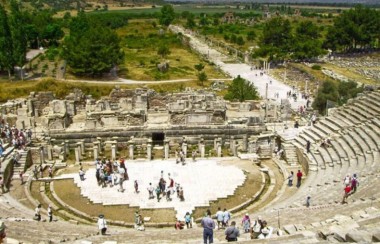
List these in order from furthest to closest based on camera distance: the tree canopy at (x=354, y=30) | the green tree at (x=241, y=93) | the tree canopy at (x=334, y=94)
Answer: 1. the tree canopy at (x=354, y=30)
2. the green tree at (x=241, y=93)
3. the tree canopy at (x=334, y=94)

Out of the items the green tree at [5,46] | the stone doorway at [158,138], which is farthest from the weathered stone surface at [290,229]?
the green tree at [5,46]

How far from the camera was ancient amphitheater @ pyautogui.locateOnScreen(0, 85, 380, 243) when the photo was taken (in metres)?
20.8

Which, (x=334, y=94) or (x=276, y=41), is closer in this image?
(x=334, y=94)

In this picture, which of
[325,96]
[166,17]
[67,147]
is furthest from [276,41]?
[67,147]

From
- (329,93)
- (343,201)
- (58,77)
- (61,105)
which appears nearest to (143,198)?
Result: (343,201)

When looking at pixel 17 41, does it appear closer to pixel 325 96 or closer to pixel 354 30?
pixel 325 96

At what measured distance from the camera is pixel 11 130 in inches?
1437

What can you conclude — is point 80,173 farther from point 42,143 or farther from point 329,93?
point 329,93

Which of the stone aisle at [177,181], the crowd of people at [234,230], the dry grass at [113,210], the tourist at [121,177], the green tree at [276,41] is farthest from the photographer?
the green tree at [276,41]

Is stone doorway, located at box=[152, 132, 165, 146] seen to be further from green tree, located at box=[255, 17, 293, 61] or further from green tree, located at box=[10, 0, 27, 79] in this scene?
green tree, located at box=[255, 17, 293, 61]

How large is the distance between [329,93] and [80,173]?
2956 centimetres

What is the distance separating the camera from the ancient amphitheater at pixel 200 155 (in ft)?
68.3

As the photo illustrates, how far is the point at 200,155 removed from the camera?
35438 millimetres

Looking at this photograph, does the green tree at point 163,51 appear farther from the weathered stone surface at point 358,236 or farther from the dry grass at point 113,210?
the weathered stone surface at point 358,236
